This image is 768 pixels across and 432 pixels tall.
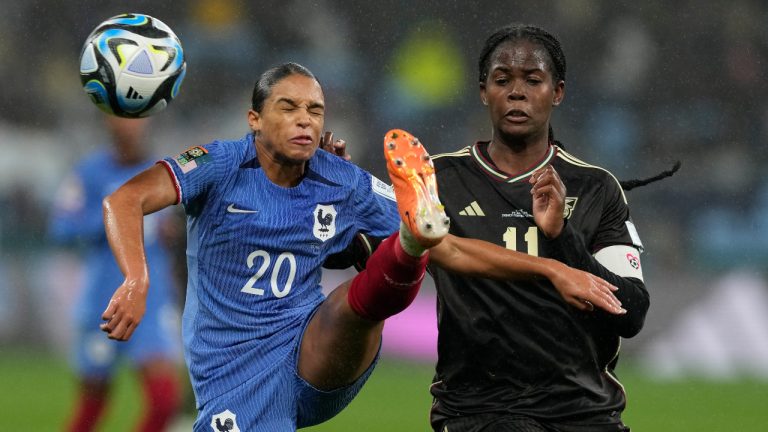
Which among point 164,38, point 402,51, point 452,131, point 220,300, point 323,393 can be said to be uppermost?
point 402,51

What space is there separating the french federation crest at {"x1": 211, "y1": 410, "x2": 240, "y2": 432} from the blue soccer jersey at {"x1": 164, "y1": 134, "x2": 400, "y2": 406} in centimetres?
9

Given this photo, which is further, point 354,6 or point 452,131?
point 354,6

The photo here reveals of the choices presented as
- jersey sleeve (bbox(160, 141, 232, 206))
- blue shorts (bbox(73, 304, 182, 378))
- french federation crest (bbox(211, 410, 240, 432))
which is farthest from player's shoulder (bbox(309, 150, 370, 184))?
blue shorts (bbox(73, 304, 182, 378))

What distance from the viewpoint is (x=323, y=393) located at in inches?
177

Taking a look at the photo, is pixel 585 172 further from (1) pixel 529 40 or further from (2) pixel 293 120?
(2) pixel 293 120

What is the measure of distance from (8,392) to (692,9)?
8.42 metres

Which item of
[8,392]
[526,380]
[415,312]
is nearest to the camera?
[526,380]

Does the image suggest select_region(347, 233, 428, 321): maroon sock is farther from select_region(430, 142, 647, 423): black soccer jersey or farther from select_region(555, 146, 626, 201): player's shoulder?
select_region(555, 146, 626, 201): player's shoulder

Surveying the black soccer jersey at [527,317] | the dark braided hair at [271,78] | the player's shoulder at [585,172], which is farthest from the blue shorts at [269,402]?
the player's shoulder at [585,172]

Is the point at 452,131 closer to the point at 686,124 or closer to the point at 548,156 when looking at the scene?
the point at 686,124

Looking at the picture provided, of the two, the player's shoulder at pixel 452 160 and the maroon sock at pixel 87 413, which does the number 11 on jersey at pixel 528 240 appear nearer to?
the player's shoulder at pixel 452 160

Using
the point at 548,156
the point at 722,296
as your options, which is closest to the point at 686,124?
the point at 722,296

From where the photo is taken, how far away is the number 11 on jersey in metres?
4.25

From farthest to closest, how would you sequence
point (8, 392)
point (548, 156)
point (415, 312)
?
Result: 1. point (415, 312)
2. point (8, 392)
3. point (548, 156)
